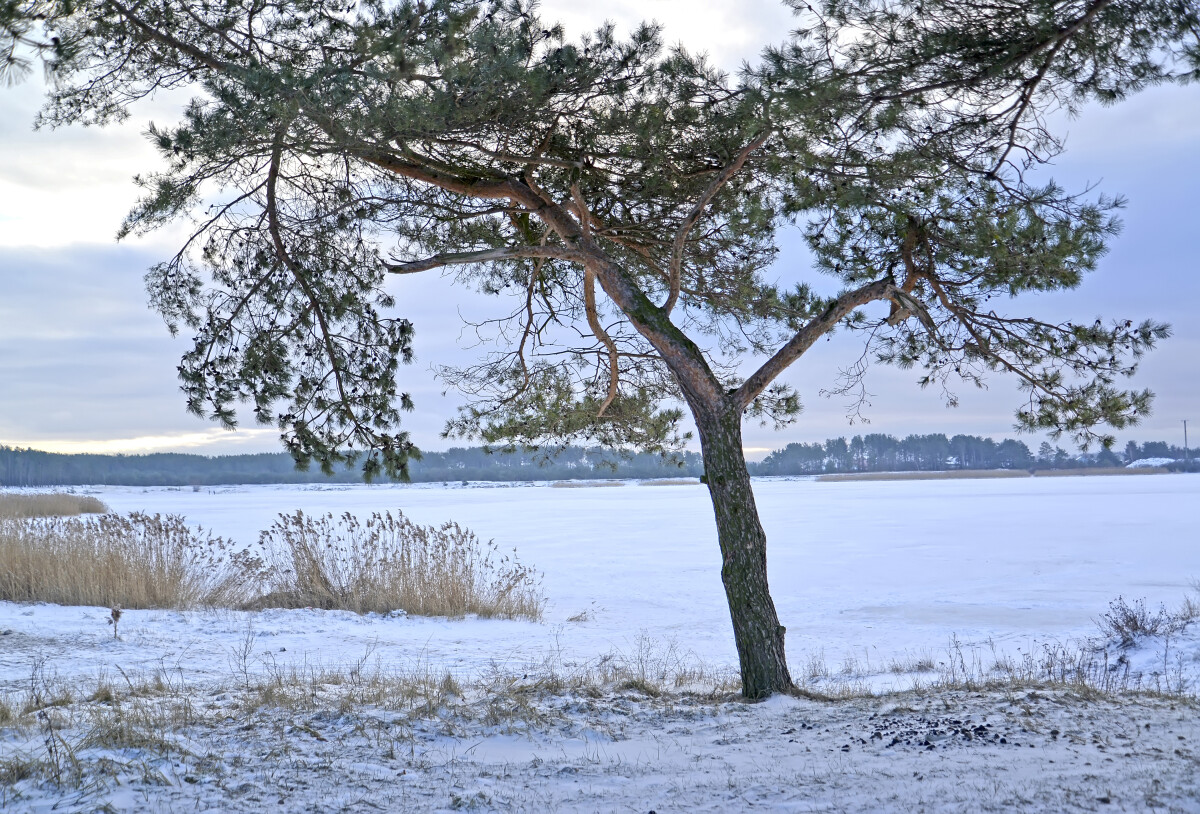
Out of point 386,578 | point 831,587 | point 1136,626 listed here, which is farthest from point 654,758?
point 831,587

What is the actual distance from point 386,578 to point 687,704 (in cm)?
621

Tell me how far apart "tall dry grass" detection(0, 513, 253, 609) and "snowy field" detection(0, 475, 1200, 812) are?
66 cm

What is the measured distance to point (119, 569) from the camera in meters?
10.1

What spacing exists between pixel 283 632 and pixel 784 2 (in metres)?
7.32

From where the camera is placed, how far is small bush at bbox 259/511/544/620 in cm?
1042

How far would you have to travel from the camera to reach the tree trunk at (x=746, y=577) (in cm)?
552

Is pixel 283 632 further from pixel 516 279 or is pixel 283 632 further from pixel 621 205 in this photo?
pixel 621 205

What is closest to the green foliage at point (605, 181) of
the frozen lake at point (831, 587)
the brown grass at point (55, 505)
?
the frozen lake at point (831, 587)

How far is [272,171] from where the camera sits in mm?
6414

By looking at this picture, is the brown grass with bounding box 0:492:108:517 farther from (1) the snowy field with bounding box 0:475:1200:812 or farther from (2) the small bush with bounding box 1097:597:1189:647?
(2) the small bush with bounding box 1097:597:1189:647

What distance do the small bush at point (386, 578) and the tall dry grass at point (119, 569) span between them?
0.61 meters

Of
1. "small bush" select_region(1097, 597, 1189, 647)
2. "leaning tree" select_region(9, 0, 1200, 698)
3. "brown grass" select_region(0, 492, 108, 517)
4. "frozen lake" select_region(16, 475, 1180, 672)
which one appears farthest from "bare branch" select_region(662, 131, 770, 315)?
"brown grass" select_region(0, 492, 108, 517)

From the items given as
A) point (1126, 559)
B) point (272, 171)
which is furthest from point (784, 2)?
point (1126, 559)

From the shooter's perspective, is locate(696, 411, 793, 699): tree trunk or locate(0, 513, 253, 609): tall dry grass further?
locate(0, 513, 253, 609): tall dry grass
